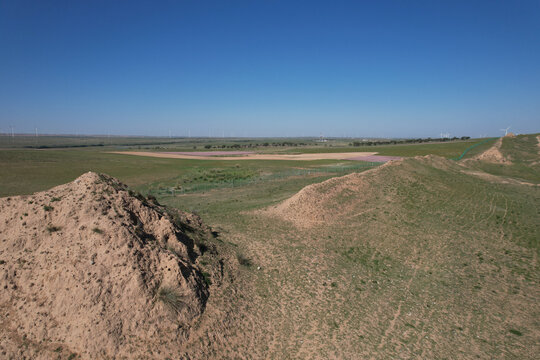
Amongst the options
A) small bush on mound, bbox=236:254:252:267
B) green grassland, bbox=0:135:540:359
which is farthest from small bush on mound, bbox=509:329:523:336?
small bush on mound, bbox=236:254:252:267

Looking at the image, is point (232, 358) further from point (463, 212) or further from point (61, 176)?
point (61, 176)

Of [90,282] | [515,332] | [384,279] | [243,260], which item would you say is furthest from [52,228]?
[515,332]

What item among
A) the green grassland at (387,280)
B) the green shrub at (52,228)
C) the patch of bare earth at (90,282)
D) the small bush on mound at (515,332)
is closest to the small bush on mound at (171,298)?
the patch of bare earth at (90,282)

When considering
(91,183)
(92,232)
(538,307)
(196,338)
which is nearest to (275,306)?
(196,338)

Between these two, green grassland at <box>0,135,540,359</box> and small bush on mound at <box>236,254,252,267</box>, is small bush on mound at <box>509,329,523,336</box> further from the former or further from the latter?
small bush on mound at <box>236,254,252,267</box>

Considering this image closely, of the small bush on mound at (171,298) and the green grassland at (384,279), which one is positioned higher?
the small bush on mound at (171,298)

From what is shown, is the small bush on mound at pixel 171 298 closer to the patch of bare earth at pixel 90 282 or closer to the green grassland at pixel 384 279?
the patch of bare earth at pixel 90 282
